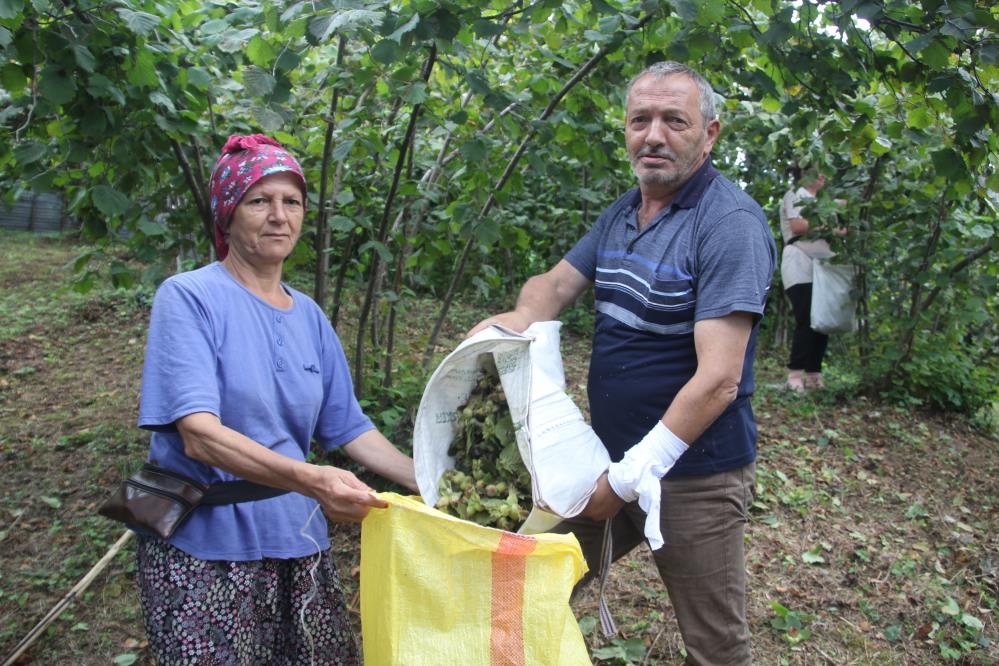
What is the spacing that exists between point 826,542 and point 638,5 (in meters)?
2.85

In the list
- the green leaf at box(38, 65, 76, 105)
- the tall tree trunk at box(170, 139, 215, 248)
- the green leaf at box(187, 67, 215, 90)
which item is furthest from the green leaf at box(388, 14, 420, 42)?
the tall tree trunk at box(170, 139, 215, 248)

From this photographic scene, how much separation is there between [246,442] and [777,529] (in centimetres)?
335

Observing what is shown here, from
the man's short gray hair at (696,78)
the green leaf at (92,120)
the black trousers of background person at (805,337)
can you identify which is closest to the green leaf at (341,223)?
the green leaf at (92,120)

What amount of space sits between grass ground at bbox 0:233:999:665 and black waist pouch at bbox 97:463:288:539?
160cm

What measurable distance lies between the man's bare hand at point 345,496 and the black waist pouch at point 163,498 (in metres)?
0.25

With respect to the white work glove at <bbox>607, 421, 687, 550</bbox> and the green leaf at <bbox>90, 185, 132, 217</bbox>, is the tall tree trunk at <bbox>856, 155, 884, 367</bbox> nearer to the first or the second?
the white work glove at <bbox>607, 421, 687, 550</bbox>

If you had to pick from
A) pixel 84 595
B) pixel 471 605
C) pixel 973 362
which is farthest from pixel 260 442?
pixel 973 362

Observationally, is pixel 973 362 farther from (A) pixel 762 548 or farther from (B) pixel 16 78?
(B) pixel 16 78

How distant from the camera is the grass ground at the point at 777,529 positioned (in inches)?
128

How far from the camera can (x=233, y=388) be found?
5.86ft

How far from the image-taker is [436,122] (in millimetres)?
3139

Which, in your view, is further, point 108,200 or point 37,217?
point 37,217

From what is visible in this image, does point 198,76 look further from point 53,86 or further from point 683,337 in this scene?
point 683,337

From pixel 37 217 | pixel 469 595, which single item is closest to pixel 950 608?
pixel 469 595
